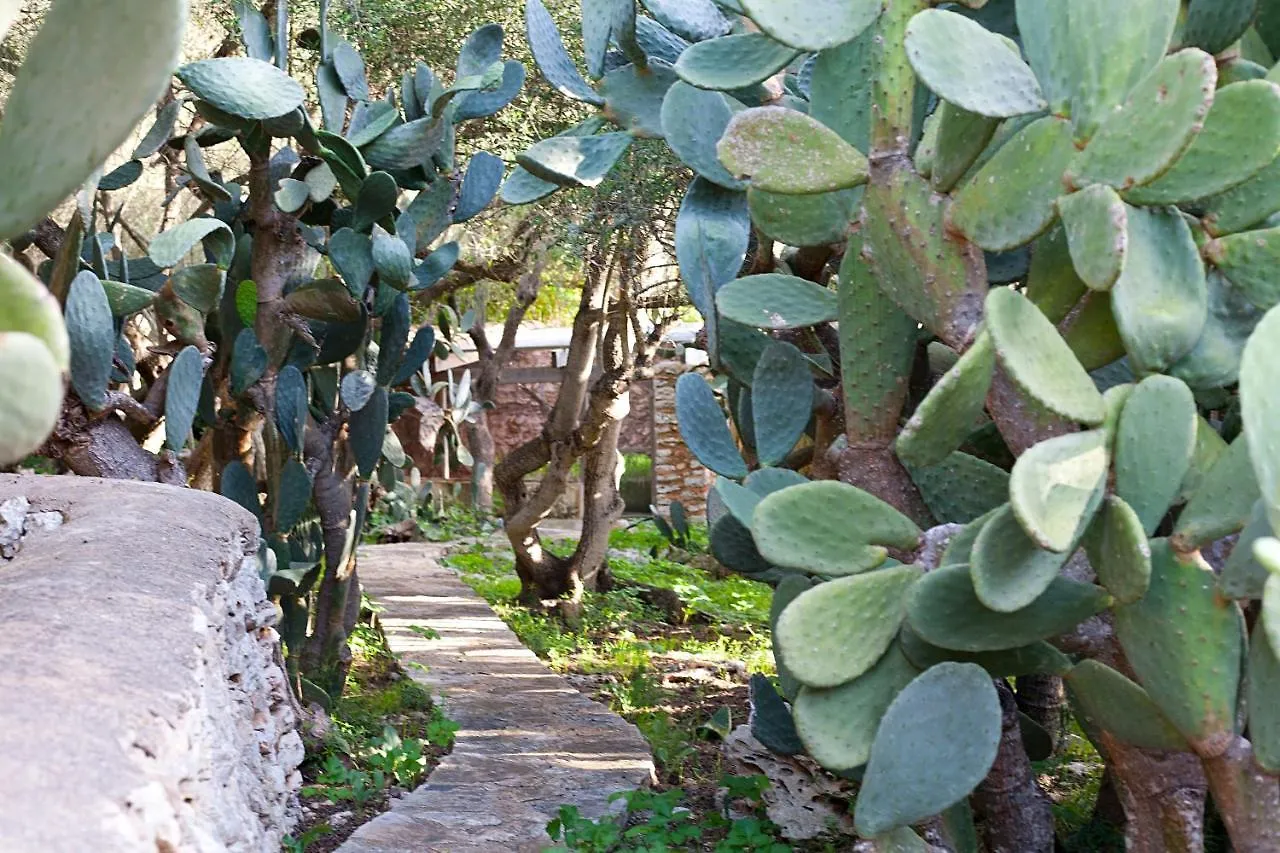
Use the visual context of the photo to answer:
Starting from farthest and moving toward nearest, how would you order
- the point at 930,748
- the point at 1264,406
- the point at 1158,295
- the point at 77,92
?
the point at 930,748, the point at 1158,295, the point at 1264,406, the point at 77,92

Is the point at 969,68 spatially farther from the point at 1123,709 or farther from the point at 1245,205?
the point at 1123,709

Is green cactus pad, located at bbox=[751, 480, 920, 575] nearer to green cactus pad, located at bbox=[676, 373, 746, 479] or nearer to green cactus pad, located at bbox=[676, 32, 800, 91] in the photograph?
green cactus pad, located at bbox=[676, 373, 746, 479]

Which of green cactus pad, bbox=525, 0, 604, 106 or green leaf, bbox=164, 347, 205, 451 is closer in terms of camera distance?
green cactus pad, bbox=525, 0, 604, 106

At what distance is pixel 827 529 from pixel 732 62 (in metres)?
0.97

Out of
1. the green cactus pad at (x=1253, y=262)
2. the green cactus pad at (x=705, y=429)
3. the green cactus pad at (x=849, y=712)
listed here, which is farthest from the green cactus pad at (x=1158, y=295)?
the green cactus pad at (x=705, y=429)

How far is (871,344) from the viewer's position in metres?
2.40

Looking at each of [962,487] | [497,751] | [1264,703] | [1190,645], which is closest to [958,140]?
[962,487]

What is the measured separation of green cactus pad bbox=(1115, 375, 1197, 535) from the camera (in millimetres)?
1805

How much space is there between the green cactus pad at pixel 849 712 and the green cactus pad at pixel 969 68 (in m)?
0.93

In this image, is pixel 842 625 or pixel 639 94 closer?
pixel 842 625

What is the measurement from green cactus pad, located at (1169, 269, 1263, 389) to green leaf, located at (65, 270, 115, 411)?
2.72m

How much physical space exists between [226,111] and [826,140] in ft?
6.51

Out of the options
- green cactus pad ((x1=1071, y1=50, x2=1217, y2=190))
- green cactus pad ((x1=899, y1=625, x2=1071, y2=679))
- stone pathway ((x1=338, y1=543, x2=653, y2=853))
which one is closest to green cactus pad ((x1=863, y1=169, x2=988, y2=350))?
green cactus pad ((x1=1071, y1=50, x2=1217, y2=190))

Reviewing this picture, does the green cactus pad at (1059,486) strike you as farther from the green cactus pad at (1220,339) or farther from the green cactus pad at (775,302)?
the green cactus pad at (775,302)
